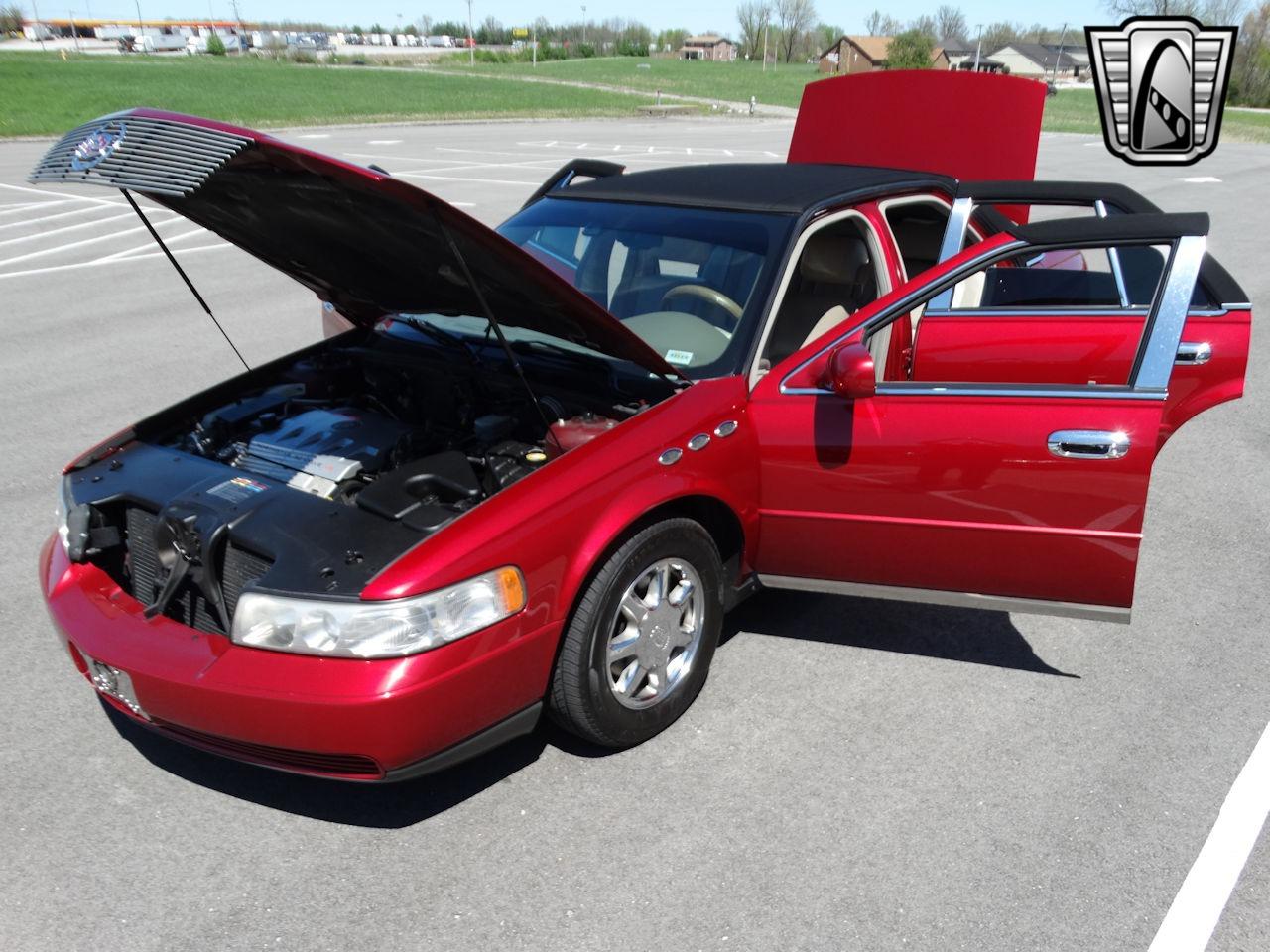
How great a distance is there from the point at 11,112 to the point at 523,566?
113 ft

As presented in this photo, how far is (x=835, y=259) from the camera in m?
4.57

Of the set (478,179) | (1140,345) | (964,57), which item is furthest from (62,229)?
(964,57)

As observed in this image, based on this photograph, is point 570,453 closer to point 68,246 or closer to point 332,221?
point 332,221

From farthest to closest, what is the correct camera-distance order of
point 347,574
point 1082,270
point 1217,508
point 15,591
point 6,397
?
point 6,397
point 1217,508
point 1082,270
point 15,591
point 347,574

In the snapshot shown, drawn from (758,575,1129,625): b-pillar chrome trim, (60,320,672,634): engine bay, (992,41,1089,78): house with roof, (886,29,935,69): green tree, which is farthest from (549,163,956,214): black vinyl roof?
(992,41,1089,78): house with roof

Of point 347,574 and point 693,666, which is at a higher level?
point 347,574

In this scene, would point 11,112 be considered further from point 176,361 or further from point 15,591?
point 15,591

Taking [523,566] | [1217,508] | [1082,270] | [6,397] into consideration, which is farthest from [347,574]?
[6,397]

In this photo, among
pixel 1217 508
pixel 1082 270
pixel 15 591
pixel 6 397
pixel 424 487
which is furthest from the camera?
pixel 6 397

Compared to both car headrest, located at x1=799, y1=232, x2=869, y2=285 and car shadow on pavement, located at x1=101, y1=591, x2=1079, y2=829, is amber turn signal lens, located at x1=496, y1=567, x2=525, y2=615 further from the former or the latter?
car headrest, located at x1=799, y1=232, x2=869, y2=285

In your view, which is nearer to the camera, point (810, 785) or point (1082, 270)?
point (810, 785)

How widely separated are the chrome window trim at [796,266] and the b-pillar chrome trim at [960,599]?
0.71m

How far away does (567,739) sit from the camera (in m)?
3.62

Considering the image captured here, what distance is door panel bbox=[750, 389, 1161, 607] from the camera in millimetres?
3457
